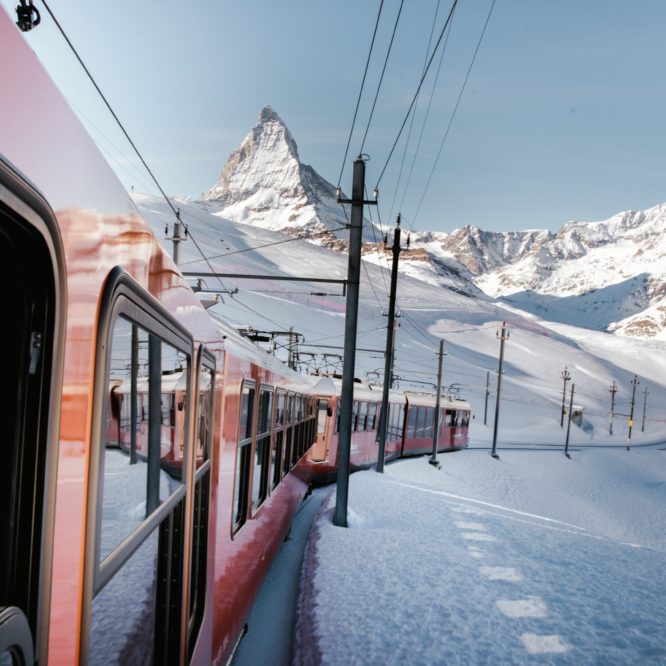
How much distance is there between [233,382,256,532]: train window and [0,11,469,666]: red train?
131 cm

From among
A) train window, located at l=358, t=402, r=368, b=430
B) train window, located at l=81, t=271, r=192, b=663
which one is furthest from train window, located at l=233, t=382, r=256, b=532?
train window, located at l=358, t=402, r=368, b=430

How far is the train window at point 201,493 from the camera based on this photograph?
2.79 meters

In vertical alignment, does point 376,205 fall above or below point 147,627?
above

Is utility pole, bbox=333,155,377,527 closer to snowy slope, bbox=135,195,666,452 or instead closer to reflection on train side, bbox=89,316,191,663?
reflection on train side, bbox=89,316,191,663

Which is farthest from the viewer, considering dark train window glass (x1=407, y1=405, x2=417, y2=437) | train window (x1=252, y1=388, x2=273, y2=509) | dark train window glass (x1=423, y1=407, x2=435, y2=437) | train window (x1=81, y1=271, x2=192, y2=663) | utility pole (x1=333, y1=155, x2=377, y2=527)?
dark train window glass (x1=423, y1=407, x2=435, y2=437)

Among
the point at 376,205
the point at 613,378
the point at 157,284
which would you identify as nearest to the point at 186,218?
the point at 613,378

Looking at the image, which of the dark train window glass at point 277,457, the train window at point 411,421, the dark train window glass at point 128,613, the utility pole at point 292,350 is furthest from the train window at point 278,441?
the train window at point 411,421

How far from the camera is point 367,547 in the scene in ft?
29.6

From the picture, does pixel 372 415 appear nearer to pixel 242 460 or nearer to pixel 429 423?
pixel 429 423

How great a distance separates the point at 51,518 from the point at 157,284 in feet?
3.24

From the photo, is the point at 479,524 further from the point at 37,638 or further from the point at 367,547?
the point at 37,638

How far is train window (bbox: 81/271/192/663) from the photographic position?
1337mm

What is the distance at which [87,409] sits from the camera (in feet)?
4.09

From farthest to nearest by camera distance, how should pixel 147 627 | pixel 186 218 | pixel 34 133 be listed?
pixel 186 218, pixel 147 627, pixel 34 133
